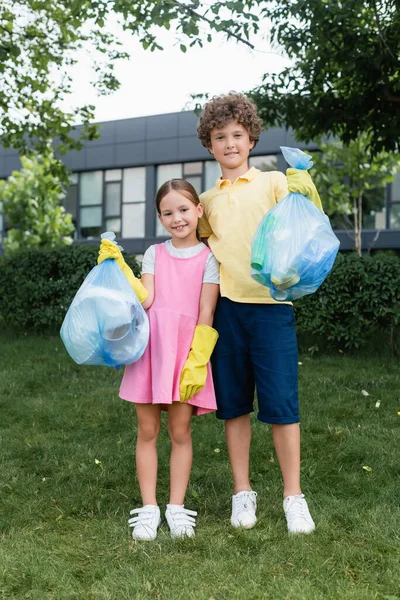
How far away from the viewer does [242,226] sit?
311cm

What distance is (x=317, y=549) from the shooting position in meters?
2.83

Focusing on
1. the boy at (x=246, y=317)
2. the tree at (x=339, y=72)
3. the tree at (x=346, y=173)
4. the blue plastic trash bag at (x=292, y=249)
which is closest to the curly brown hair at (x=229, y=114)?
the boy at (x=246, y=317)

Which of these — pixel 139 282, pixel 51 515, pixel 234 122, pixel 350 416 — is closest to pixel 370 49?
pixel 350 416

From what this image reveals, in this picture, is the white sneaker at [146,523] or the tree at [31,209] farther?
the tree at [31,209]

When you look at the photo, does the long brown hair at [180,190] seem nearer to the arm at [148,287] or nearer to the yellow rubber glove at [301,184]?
the arm at [148,287]

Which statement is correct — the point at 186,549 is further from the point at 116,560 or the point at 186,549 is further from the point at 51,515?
the point at 51,515

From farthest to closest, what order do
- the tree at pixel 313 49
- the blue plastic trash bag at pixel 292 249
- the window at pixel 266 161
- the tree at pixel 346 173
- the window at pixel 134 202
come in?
the window at pixel 134 202 < the window at pixel 266 161 < the tree at pixel 346 173 < the tree at pixel 313 49 < the blue plastic trash bag at pixel 292 249

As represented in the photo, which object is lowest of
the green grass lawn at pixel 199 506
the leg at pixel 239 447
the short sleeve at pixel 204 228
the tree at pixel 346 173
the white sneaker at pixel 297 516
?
the green grass lawn at pixel 199 506

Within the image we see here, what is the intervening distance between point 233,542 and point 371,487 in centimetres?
104

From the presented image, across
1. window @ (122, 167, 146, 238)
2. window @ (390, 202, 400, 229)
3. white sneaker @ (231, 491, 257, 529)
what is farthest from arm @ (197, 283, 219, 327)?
window @ (122, 167, 146, 238)

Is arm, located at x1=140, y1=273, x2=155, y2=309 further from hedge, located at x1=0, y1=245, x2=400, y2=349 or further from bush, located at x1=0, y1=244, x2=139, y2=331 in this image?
bush, located at x1=0, y1=244, x2=139, y2=331

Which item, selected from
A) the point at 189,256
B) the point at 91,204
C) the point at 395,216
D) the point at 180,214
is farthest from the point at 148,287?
the point at 91,204

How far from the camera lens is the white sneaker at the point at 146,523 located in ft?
9.93

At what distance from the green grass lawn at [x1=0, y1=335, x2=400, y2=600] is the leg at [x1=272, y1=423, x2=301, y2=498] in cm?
19
